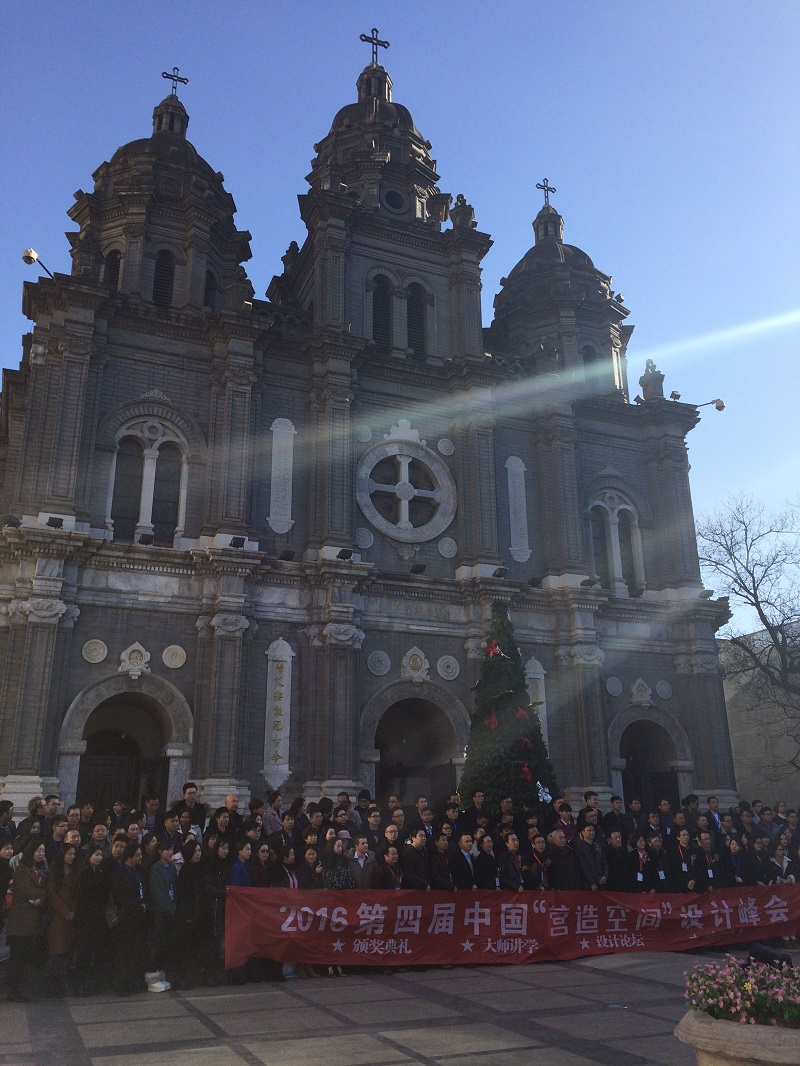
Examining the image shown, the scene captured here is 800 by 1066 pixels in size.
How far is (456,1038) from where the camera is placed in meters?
8.42

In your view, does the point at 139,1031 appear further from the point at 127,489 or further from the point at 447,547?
the point at 447,547

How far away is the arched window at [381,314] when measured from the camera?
28281 millimetres

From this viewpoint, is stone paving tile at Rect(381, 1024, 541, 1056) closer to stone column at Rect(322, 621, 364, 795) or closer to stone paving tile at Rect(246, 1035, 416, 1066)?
stone paving tile at Rect(246, 1035, 416, 1066)

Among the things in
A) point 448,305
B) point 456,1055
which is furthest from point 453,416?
point 456,1055

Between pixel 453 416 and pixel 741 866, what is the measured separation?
16.0 m

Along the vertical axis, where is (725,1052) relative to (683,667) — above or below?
below

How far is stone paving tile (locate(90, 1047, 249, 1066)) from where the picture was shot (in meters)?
7.56

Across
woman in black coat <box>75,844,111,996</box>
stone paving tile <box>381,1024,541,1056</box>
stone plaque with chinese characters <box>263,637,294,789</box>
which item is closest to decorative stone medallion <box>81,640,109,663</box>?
stone plaque with chinese characters <box>263,637,294,789</box>

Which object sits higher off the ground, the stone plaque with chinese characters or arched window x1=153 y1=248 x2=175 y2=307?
arched window x1=153 y1=248 x2=175 y2=307

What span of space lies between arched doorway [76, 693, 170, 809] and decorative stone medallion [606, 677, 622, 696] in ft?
41.9


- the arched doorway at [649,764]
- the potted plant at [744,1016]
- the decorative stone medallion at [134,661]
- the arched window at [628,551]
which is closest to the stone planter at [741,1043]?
the potted plant at [744,1016]

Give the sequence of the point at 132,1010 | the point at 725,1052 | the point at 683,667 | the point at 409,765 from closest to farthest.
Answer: the point at 725,1052 → the point at 132,1010 → the point at 409,765 → the point at 683,667

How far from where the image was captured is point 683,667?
28141 millimetres

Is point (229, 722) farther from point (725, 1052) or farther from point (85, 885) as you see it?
point (725, 1052)
